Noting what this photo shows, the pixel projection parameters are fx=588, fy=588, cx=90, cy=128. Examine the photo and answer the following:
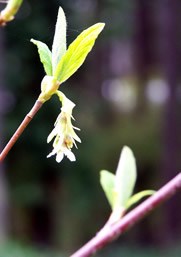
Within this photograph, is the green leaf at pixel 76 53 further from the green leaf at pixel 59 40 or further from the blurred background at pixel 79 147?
the blurred background at pixel 79 147

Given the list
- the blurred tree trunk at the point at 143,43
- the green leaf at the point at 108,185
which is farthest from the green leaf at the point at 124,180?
the blurred tree trunk at the point at 143,43

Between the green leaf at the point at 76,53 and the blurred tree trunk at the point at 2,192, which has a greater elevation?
the green leaf at the point at 76,53

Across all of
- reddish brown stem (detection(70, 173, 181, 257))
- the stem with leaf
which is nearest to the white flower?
the stem with leaf

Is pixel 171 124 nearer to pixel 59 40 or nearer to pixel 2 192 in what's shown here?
pixel 2 192

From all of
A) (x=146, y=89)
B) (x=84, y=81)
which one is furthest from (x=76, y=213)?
(x=146, y=89)

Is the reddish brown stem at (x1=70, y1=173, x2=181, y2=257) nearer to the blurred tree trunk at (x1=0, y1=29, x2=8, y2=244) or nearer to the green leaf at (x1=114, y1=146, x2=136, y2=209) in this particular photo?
the green leaf at (x1=114, y1=146, x2=136, y2=209)

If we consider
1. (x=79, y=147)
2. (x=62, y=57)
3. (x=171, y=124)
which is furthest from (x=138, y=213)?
(x=171, y=124)
